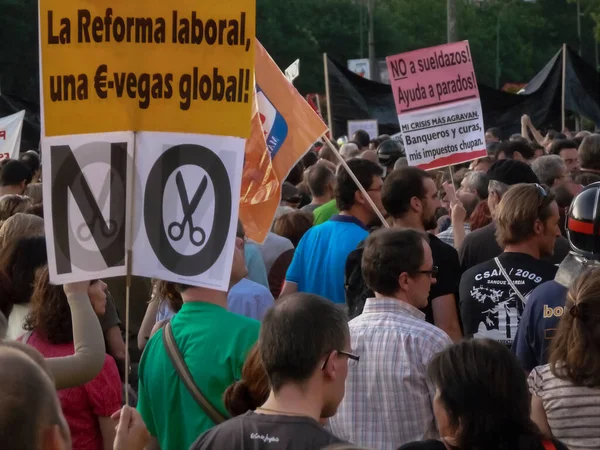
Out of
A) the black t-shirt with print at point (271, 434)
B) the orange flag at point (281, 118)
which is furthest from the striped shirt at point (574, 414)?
the orange flag at point (281, 118)

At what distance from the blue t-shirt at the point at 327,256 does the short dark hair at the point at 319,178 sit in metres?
1.72

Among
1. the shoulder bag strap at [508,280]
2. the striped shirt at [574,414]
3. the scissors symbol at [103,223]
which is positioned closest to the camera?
the striped shirt at [574,414]

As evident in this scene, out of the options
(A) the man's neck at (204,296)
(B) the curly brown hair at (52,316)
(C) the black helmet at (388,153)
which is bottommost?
(B) the curly brown hair at (52,316)

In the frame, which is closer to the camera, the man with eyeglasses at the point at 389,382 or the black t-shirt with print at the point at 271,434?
the black t-shirt with print at the point at 271,434

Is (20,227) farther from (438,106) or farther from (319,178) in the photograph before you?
(438,106)

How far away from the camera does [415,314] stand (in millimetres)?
4410

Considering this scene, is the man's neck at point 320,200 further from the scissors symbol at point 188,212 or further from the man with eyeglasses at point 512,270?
the scissors symbol at point 188,212

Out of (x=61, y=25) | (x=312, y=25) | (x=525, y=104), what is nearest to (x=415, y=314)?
(x=61, y=25)

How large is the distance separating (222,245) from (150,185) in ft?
1.07

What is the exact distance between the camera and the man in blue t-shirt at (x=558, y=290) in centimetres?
440

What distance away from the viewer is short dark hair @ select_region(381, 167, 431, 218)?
19.6 ft

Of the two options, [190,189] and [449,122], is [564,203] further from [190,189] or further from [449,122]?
[190,189]

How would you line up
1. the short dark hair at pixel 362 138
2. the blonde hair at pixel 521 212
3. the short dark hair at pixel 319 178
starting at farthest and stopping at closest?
the short dark hair at pixel 362 138, the short dark hair at pixel 319 178, the blonde hair at pixel 521 212

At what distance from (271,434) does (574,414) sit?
1.11 metres
